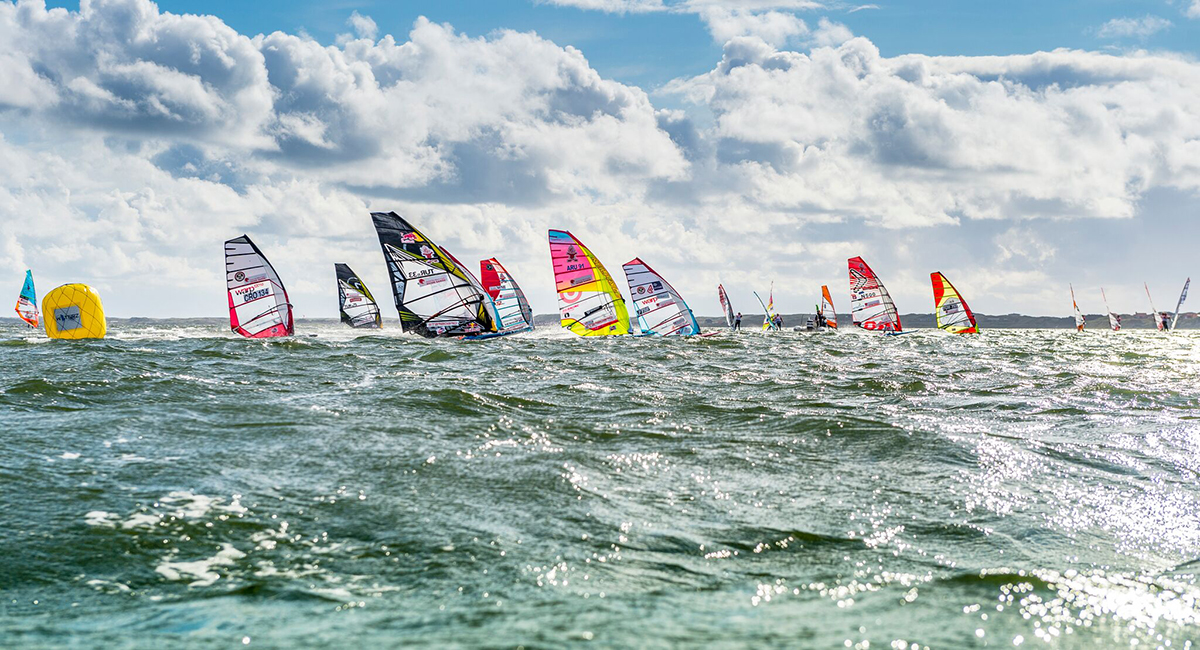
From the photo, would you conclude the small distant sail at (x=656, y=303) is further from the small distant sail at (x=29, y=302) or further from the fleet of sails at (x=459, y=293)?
the small distant sail at (x=29, y=302)

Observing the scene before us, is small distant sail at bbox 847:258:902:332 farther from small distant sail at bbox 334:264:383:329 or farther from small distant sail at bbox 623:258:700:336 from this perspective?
small distant sail at bbox 334:264:383:329

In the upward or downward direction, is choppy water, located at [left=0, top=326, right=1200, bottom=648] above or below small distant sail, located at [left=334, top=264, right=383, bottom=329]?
below

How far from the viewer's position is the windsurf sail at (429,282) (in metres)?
28.4

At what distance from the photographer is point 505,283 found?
131ft

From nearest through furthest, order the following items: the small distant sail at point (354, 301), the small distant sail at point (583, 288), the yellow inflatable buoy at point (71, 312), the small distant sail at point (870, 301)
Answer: the yellow inflatable buoy at point (71, 312), the small distant sail at point (583, 288), the small distant sail at point (354, 301), the small distant sail at point (870, 301)

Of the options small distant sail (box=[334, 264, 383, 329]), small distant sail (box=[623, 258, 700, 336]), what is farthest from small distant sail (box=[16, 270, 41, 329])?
small distant sail (box=[623, 258, 700, 336])

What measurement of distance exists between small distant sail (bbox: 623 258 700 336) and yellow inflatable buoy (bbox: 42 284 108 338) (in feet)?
66.3

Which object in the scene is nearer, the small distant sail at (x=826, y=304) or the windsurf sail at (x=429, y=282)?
the windsurf sail at (x=429, y=282)

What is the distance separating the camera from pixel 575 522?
435 cm

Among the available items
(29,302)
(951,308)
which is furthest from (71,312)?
(951,308)

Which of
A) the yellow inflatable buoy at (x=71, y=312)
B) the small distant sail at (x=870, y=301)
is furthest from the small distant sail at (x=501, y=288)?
the small distant sail at (x=870, y=301)

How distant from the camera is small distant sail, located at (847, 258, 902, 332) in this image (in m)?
53.6

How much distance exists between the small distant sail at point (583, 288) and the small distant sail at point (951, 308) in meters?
31.3

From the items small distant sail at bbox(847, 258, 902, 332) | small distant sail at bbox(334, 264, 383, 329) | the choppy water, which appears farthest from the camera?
small distant sail at bbox(847, 258, 902, 332)
